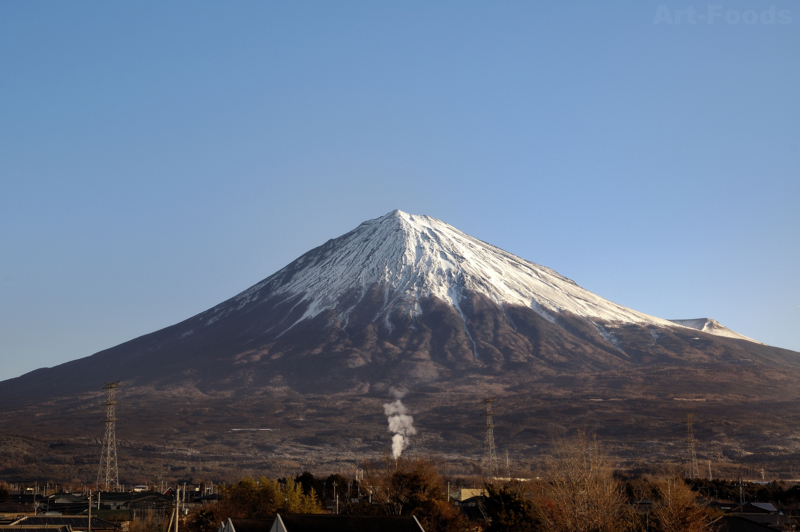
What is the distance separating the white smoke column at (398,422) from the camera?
128 meters

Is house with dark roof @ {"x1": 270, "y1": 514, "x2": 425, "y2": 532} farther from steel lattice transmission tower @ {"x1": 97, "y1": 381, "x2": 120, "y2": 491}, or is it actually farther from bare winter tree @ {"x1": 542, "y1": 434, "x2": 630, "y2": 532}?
steel lattice transmission tower @ {"x1": 97, "y1": 381, "x2": 120, "y2": 491}

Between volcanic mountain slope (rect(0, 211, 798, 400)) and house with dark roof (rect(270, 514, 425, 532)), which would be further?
volcanic mountain slope (rect(0, 211, 798, 400))

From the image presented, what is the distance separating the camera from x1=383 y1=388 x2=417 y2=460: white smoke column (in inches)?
5059

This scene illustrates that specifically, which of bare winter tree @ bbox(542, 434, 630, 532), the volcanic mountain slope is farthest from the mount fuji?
bare winter tree @ bbox(542, 434, 630, 532)

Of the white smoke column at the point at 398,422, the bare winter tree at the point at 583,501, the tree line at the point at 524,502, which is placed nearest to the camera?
the bare winter tree at the point at 583,501

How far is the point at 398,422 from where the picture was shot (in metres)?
141

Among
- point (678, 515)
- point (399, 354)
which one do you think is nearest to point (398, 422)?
point (399, 354)

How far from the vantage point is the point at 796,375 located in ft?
557

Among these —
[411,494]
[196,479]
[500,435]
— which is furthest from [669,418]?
[411,494]

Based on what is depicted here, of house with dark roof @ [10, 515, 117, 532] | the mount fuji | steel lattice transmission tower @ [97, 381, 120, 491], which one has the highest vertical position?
the mount fuji

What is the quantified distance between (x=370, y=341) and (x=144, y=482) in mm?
85702

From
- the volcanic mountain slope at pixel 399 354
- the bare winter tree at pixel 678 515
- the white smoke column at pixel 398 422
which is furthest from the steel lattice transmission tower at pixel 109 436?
the volcanic mountain slope at pixel 399 354

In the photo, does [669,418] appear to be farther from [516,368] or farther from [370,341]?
[370,341]

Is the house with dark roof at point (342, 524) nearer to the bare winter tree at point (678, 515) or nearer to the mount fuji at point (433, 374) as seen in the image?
the bare winter tree at point (678, 515)
